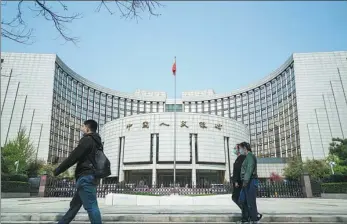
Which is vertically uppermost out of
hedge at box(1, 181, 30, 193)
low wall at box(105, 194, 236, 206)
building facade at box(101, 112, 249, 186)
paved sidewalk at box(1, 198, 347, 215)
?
building facade at box(101, 112, 249, 186)

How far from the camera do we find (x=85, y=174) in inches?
190

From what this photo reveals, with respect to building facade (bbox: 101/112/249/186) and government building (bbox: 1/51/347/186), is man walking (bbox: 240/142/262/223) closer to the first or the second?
government building (bbox: 1/51/347/186)

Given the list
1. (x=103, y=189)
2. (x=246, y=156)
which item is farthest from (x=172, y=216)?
(x=103, y=189)

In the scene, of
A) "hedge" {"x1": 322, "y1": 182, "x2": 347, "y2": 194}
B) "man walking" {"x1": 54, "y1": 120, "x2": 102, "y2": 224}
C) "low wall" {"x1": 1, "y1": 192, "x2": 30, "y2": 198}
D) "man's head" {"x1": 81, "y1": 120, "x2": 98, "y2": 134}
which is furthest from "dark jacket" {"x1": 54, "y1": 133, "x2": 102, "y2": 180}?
"hedge" {"x1": 322, "y1": 182, "x2": 347, "y2": 194}

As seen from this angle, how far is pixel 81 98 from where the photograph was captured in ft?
269

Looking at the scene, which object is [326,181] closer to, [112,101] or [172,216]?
[172,216]

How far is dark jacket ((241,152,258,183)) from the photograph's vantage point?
639cm

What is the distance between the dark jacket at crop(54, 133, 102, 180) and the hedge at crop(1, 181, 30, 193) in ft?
65.9

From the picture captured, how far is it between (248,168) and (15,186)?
21.4 metres

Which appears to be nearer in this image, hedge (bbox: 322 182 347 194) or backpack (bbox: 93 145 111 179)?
backpack (bbox: 93 145 111 179)

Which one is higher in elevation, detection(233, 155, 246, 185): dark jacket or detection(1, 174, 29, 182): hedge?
detection(1, 174, 29, 182): hedge

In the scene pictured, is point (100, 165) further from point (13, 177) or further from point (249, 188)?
point (13, 177)

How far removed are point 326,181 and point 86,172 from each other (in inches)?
986

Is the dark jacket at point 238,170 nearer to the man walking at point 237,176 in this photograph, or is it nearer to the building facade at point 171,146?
the man walking at point 237,176
